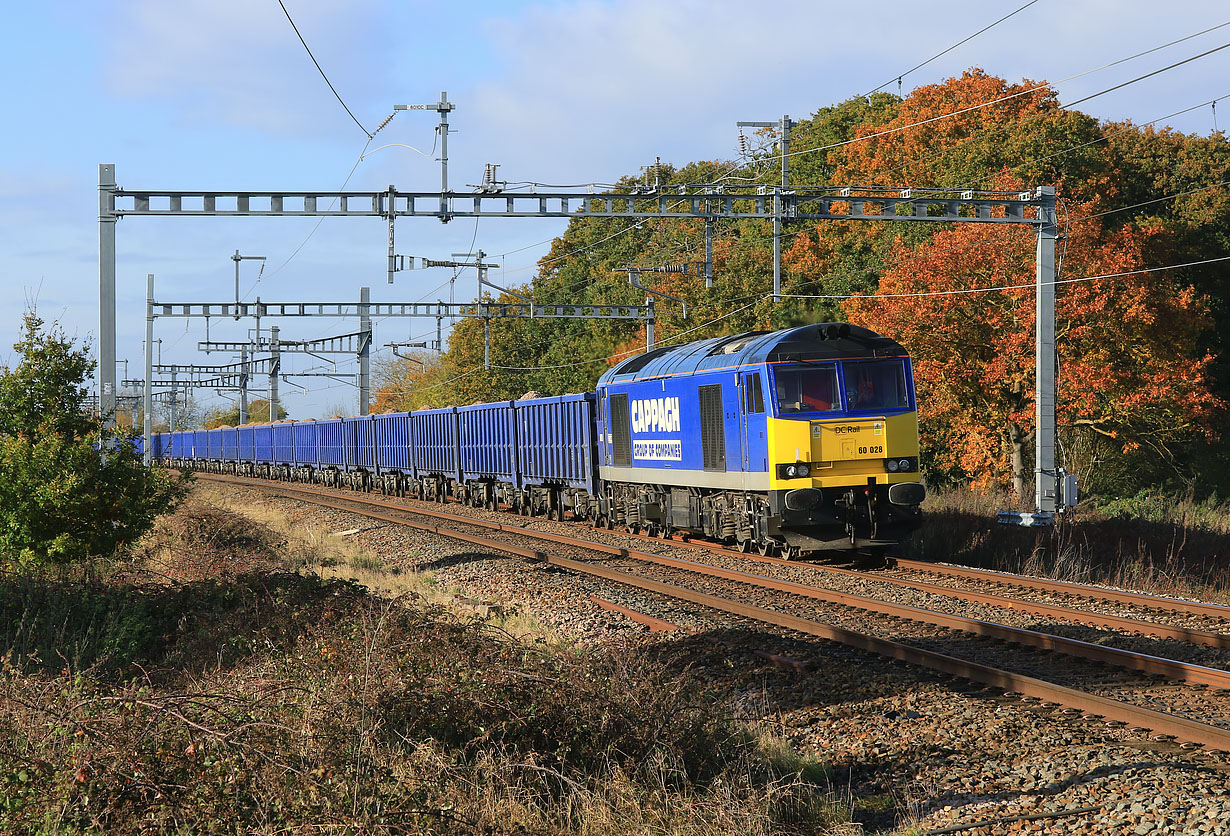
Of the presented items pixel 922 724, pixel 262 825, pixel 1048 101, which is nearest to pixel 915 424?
pixel 922 724

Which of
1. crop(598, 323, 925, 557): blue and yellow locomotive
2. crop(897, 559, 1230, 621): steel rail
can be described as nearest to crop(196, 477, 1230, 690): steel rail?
crop(598, 323, 925, 557): blue and yellow locomotive

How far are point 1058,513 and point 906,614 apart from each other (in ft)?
34.3

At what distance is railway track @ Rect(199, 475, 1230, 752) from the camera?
8.00 m

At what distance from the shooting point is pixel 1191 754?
22.9 ft

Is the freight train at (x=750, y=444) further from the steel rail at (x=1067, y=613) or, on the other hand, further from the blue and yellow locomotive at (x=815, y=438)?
the steel rail at (x=1067, y=613)

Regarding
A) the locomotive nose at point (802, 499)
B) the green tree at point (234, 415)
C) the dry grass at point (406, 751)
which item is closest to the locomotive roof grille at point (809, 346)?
the locomotive nose at point (802, 499)

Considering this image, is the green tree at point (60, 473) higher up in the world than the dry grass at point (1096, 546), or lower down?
higher up

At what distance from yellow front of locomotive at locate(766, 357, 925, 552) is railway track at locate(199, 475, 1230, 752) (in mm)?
1264

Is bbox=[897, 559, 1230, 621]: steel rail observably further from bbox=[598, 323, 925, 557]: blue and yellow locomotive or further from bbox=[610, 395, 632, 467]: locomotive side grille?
bbox=[610, 395, 632, 467]: locomotive side grille

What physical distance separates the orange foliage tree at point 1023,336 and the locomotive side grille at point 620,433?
1139cm

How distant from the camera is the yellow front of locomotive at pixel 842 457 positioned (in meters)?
16.3

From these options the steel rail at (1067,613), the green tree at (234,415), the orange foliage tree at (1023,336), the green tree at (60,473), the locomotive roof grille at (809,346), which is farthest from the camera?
the green tree at (234,415)

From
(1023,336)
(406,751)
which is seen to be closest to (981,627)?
(406,751)

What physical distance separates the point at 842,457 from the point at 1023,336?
15585 millimetres
